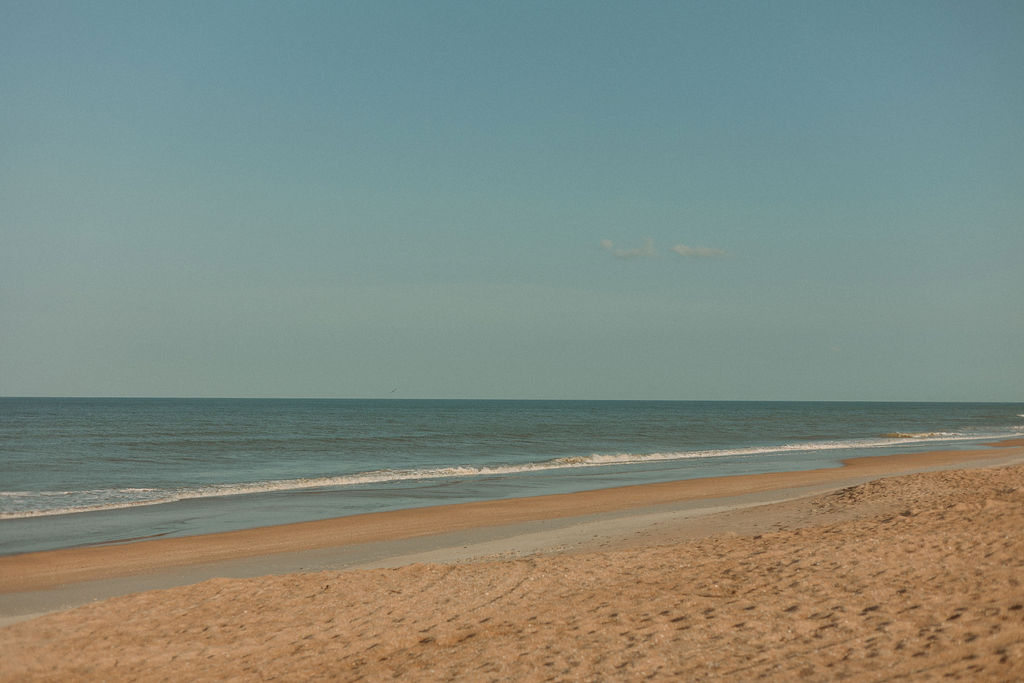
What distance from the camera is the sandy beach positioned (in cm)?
719

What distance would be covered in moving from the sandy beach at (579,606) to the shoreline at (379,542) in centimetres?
9

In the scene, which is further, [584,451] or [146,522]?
[584,451]

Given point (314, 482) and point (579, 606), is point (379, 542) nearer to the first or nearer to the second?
point (579, 606)

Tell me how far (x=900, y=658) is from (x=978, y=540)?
160 inches

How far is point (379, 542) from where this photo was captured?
15844mm

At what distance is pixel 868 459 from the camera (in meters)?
36.1

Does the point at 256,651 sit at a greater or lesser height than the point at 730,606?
lesser

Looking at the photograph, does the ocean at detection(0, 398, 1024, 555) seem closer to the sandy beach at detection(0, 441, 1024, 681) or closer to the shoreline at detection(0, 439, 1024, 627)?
the shoreline at detection(0, 439, 1024, 627)

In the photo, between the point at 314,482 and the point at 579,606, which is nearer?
the point at 579,606

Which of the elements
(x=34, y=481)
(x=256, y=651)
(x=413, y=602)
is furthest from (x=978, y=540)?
(x=34, y=481)

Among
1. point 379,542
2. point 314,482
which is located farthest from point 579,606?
point 314,482

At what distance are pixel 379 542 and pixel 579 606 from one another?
7.49m

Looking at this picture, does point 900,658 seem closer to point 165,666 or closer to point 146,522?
point 165,666

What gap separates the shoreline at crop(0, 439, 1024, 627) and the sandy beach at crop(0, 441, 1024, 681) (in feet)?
0.29
